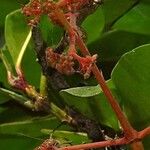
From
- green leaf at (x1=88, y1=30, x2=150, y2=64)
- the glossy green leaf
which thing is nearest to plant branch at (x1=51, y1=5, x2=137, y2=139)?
the glossy green leaf

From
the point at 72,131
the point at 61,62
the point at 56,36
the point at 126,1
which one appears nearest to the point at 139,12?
the point at 126,1

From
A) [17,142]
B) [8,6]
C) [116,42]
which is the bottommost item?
[17,142]

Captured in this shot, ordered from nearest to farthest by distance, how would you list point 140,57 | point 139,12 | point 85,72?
point 85,72
point 140,57
point 139,12

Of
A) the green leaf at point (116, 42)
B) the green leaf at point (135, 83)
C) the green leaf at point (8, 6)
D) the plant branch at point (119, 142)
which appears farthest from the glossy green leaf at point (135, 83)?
the green leaf at point (8, 6)

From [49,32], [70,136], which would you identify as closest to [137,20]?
[49,32]

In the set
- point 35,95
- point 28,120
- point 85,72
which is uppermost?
point 85,72

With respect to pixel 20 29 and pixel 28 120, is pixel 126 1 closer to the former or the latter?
pixel 20 29

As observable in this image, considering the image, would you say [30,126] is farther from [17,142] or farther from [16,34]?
[16,34]
